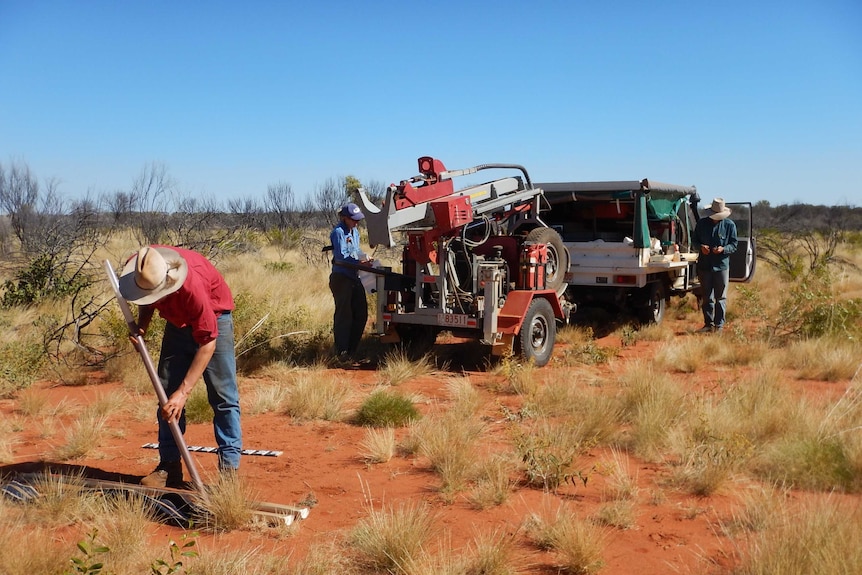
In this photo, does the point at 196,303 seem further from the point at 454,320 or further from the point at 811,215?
the point at 811,215

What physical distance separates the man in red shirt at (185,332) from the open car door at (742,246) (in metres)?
10.1

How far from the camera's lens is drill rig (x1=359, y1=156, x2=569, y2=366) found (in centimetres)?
856

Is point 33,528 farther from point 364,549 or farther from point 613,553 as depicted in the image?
point 613,553

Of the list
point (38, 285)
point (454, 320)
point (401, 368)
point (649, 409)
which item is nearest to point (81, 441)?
point (401, 368)

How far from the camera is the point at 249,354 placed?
32.0 feet

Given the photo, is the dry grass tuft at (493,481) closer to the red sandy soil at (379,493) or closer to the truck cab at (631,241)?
the red sandy soil at (379,493)

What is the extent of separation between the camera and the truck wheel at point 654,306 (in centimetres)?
1246

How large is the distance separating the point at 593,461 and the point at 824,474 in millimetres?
1595

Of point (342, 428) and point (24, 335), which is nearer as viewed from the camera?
point (342, 428)

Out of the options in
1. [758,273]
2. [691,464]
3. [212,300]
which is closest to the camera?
[212,300]

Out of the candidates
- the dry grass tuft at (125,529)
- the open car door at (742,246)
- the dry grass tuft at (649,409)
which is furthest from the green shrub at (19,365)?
the open car door at (742,246)

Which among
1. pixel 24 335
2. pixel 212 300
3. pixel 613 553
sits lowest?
pixel 613 553

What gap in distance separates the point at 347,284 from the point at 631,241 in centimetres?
427

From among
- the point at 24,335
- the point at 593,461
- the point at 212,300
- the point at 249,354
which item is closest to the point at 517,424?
the point at 593,461
